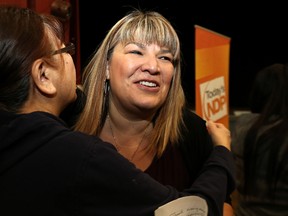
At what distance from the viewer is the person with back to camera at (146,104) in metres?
1.42

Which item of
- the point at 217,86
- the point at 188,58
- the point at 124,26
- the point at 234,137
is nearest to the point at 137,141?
the point at 124,26

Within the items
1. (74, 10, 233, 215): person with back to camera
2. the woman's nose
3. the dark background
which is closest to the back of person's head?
(74, 10, 233, 215): person with back to camera

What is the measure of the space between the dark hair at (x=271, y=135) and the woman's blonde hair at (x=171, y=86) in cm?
40

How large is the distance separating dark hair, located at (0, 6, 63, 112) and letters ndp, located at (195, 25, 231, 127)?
1656 millimetres

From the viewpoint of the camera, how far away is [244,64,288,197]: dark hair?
5.69 ft

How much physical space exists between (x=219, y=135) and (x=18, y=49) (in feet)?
2.11

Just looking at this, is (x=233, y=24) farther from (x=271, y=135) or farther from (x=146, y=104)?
(x=146, y=104)

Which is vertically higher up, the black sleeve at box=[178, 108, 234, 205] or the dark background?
the black sleeve at box=[178, 108, 234, 205]

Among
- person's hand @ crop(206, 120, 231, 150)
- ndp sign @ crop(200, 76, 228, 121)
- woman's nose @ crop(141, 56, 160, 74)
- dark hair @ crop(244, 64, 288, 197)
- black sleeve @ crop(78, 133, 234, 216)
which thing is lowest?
ndp sign @ crop(200, 76, 228, 121)

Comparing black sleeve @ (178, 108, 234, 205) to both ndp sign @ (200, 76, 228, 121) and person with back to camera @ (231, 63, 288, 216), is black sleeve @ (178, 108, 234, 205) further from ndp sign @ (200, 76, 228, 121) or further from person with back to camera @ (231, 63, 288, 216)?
ndp sign @ (200, 76, 228, 121)

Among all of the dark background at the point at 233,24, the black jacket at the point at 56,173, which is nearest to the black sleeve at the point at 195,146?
the black jacket at the point at 56,173

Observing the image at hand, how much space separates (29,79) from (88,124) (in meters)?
0.62

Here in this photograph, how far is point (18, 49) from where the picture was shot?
0.89m

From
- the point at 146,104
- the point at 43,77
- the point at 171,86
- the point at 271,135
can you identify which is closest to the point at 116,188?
the point at 43,77
